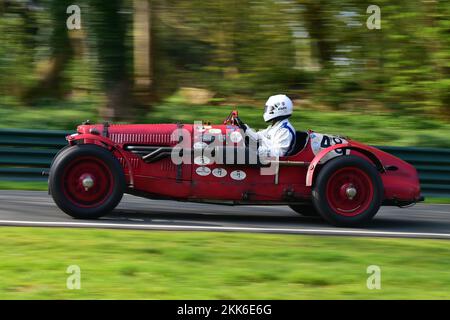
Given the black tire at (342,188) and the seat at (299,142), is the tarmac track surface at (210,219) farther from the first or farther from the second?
the seat at (299,142)

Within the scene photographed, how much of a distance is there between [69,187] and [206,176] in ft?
4.93

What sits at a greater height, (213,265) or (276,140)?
(276,140)

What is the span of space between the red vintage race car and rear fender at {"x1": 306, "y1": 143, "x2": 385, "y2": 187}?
Answer: 0.01 metres

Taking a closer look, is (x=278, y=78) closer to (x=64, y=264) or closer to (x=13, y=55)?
(x=13, y=55)

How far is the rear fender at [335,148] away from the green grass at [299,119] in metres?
5.97

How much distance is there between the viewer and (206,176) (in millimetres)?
9227

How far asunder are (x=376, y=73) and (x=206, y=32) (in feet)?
12.8

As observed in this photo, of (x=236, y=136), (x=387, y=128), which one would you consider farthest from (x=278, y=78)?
(x=236, y=136)

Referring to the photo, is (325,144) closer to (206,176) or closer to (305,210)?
(305,210)

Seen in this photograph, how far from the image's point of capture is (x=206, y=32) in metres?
17.9

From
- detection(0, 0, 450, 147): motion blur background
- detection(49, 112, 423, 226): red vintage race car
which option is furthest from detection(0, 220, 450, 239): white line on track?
detection(0, 0, 450, 147): motion blur background

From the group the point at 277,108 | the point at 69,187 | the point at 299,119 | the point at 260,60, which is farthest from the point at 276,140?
the point at 260,60

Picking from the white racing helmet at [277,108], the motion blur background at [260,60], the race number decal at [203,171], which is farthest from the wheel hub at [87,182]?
the motion blur background at [260,60]

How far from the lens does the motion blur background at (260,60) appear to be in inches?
690
